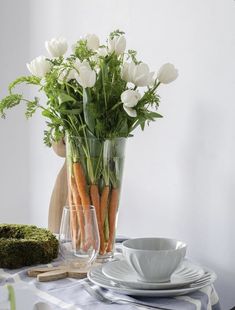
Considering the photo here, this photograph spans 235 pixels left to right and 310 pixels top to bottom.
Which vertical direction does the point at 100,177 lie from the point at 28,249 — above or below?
above

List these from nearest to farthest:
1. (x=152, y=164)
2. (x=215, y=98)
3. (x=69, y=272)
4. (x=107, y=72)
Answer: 1. (x=69, y=272)
2. (x=107, y=72)
3. (x=215, y=98)
4. (x=152, y=164)

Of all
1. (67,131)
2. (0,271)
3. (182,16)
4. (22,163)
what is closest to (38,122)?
(22,163)

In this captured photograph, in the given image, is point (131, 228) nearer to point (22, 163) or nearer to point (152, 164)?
point (152, 164)

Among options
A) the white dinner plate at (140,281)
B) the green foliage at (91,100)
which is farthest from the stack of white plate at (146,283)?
the green foliage at (91,100)

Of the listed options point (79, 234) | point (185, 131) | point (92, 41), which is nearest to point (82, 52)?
point (92, 41)

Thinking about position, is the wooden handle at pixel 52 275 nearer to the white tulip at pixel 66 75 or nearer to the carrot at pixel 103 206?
the carrot at pixel 103 206

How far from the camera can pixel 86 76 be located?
1.22 metres

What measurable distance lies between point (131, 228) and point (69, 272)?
74 cm

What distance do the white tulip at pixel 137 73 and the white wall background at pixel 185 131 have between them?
40 cm

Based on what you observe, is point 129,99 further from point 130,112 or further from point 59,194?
point 59,194

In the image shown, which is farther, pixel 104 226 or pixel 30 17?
pixel 30 17

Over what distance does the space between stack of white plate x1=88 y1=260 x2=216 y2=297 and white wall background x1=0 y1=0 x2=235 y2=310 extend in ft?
1.64

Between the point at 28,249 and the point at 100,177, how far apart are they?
0.23 m

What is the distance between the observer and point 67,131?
132cm
